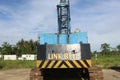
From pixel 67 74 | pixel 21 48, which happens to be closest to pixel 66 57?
pixel 67 74

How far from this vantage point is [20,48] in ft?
332

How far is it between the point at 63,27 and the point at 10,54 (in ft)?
288

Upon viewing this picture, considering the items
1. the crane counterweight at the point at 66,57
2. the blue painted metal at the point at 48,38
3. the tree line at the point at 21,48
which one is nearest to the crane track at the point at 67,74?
the crane counterweight at the point at 66,57

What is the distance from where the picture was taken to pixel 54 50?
11641 mm

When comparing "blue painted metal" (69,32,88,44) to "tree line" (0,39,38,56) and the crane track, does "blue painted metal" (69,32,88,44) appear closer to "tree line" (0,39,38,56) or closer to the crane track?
→ the crane track

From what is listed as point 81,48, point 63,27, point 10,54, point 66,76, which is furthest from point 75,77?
point 10,54

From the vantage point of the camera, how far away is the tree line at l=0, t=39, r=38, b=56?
98.7 m

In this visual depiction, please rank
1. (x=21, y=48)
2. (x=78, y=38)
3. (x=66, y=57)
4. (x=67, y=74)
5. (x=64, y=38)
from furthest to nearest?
(x=21, y=48) < (x=67, y=74) < (x=64, y=38) < (x=78, y=38) < (x=66, y=57)

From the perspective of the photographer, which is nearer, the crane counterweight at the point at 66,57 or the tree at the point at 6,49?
the crane counterweight at the point at 66,57

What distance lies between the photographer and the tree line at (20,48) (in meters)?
98.7

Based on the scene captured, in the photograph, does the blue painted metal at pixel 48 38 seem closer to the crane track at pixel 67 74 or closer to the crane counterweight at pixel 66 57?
the crane counterweight at pixel 66 57

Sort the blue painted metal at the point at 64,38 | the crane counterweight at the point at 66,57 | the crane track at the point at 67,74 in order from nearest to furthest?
the crane counterweight at the point at 66,57, the crane track at the point at 67,74, the blue painted metal at the point at 64,38

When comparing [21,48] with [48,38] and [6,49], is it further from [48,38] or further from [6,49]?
[48,38]

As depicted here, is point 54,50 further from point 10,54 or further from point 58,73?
point 10,54
